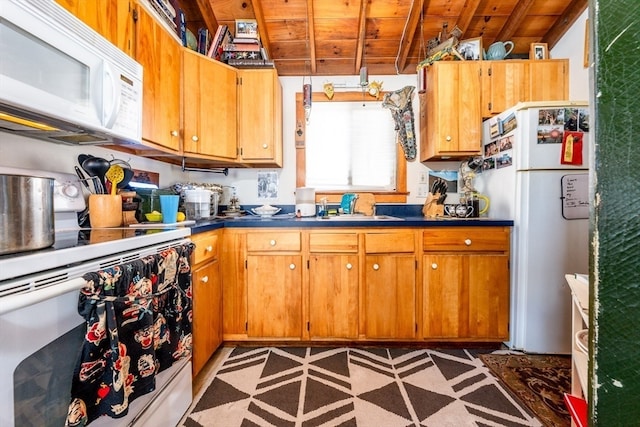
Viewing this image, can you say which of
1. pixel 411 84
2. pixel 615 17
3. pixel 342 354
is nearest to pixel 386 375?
pixel 342 354

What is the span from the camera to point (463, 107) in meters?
2.35

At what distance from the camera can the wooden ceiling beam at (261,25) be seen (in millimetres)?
2291

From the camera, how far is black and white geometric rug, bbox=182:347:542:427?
4.57 feet

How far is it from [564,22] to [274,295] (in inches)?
131

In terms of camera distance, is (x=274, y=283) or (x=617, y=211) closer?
(x=617, y=211)

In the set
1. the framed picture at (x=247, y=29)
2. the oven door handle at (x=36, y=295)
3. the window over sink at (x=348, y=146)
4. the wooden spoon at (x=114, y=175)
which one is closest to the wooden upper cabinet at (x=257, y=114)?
the framed picture at (x=247, y=29)

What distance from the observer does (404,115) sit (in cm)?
269

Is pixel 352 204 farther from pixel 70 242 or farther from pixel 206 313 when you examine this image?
pixel 70 242

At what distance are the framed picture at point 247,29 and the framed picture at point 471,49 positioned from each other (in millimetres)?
1773

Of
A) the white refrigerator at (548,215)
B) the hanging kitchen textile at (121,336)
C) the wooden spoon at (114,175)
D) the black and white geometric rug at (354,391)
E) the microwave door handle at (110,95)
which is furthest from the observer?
the white refrigerator at (548,215)

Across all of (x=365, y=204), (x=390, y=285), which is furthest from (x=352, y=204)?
(x=390, y=285)

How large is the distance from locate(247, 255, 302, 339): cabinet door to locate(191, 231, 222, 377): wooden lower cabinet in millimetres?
222

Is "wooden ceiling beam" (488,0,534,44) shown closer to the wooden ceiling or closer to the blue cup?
the wooden ceiling

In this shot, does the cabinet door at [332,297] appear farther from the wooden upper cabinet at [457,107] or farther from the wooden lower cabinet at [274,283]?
the wooden upper cabinet at [457,107]
